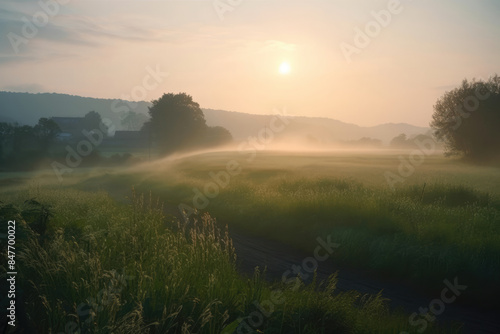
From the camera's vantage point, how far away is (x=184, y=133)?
240 feet

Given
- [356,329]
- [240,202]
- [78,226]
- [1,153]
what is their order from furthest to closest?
[1,153] → [240,202] → [78,226] → [356,329]

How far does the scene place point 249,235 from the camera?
1877cm

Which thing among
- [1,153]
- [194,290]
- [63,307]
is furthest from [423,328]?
[1,153]

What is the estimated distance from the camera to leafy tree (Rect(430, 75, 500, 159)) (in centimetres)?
4331

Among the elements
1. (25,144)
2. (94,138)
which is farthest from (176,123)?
(94,138)

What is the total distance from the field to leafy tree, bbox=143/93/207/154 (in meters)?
43.6

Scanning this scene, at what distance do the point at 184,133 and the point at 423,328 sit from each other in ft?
221

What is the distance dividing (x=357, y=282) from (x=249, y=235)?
275 inches

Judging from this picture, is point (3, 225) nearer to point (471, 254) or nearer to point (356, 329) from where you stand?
point (356, 329)

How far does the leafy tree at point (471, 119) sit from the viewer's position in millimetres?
43312

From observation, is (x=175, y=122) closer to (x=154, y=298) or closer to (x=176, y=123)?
(x=176, y=123)

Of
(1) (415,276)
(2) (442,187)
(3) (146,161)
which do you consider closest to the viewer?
(1) (415,276)

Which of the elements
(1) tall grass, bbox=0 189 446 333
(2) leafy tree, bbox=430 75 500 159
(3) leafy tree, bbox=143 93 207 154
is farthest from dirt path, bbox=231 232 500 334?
(3) leafy tree, bbox=143 93 207 154

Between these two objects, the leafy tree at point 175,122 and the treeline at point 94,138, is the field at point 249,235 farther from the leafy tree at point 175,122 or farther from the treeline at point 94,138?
the leafy tree at point 175,122
